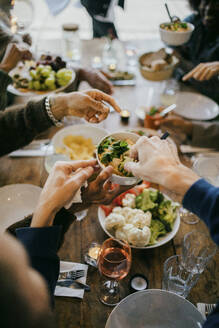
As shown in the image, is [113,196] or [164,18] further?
[164,18]

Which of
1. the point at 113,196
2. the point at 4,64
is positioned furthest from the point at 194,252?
the point at 4,64

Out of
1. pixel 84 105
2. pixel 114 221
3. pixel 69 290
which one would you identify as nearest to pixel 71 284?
pixel 69 290

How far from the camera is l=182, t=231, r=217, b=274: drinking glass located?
3.86 feet

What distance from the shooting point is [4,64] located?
2.00m

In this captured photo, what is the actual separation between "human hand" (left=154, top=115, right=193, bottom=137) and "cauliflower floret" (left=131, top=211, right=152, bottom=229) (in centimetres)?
82

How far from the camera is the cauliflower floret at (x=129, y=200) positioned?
1.40 m

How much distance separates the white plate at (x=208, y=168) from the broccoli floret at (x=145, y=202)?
0.96 feet

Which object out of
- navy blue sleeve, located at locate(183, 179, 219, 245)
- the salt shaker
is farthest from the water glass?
the salt shaker

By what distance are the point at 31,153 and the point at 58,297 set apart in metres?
0.94

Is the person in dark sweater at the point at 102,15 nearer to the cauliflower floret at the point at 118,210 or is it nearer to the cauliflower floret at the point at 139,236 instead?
the cauliflower floret at the point at 118,210

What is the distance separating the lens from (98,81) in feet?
7.11

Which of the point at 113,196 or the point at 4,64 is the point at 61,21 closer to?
the point at 4,64

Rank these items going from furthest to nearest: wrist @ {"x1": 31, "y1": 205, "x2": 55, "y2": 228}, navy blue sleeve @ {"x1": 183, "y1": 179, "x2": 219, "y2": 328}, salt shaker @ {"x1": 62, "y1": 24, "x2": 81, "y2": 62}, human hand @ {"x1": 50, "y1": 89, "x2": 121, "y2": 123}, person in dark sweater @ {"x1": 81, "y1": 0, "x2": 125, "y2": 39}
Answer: salt shaker @ {"x1": 62, "y1": 24, "x2": 81, "y2": 62} < person in dark sweater @ {"x1": 81, "y1": 0, "x2": 125, "y2": 39} < human hand @ {"x1": 50, "y1": 89, "x2": 121, "y2": 123} < wrist @ {"x1": 31, "y1": 205, "x2": 55, "y2": 228} < navy blue sleeve @ {"x1": 183, "y1": 179, "x2": 219, "y2": 328}

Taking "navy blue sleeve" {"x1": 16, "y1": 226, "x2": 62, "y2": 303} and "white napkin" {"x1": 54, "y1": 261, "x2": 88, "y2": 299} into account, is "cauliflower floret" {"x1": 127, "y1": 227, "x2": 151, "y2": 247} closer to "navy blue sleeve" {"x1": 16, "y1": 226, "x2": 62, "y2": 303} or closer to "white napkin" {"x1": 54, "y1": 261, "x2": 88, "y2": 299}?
"white napkin" {"x1": 54, "y1": 261, "x2": 88, "y2": 299}
